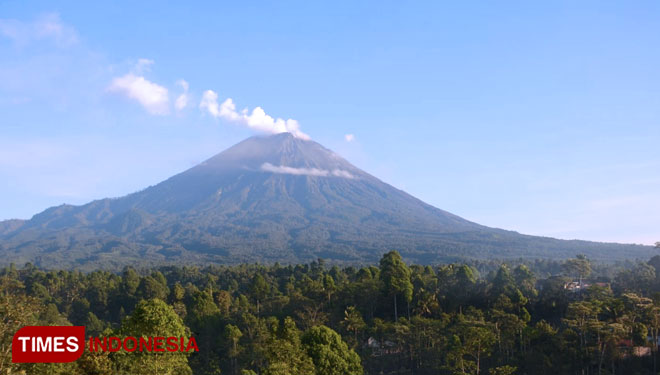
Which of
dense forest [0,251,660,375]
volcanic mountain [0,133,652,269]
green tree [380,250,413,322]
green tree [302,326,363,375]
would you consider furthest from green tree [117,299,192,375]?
volcanic mountain [0,133,652,269]

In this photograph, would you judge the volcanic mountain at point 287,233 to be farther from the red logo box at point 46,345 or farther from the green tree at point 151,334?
the red logo box at point 46,345

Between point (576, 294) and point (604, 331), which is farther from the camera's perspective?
point (576, 294)

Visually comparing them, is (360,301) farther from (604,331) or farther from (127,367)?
(127,367)

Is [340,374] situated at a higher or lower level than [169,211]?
lower

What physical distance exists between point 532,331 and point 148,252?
128 meters

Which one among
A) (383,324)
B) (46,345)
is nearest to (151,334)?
(46,345)

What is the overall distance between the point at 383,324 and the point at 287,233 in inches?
4595

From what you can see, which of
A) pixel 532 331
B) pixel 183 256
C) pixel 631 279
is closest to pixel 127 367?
pixel 532 331

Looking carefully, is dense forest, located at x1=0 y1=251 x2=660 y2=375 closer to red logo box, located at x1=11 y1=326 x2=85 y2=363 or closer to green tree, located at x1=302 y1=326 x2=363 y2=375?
green tree, located at x1=302 y1=326 x2=363 y2=375

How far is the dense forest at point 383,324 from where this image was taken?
19734 mm

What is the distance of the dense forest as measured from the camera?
1973cm

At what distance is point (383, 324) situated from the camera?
3200 cm

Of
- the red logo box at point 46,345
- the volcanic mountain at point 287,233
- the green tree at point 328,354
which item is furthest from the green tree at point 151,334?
the volcanic mountain at point 287,233

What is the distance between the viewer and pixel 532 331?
27328 millimetres
